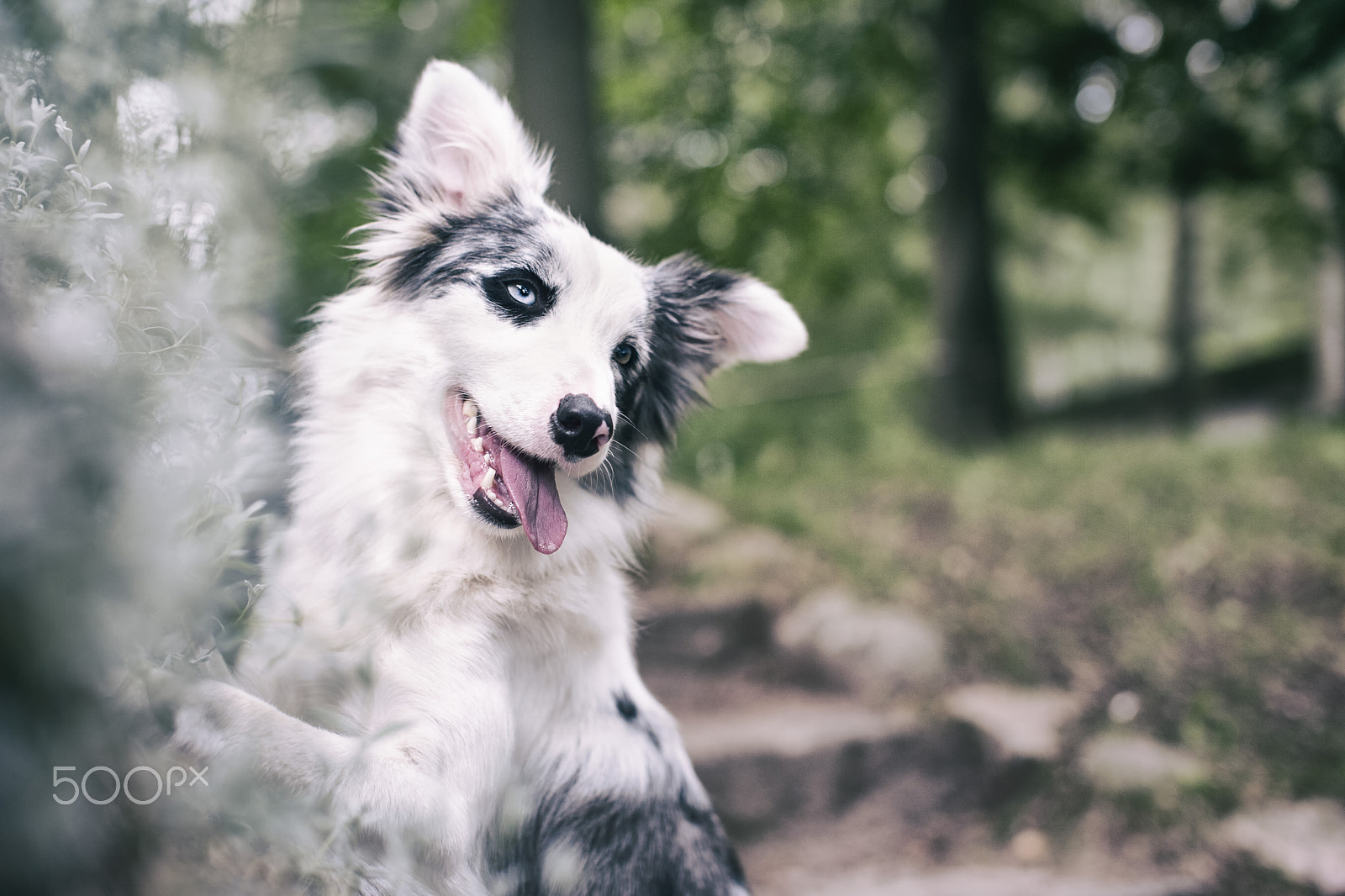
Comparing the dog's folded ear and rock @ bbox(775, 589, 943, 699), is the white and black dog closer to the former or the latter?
the dog's folded ear

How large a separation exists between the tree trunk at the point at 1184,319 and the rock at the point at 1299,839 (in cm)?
844

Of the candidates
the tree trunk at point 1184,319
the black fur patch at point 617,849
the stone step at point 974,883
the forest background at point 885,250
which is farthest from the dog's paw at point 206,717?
the tree trunk at point 1184,319

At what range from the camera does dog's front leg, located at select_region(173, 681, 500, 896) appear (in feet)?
4.28

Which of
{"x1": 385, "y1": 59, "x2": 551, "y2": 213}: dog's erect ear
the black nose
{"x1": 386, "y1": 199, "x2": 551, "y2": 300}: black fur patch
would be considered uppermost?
{"x1": 385, "y1": 59, "x2": 551, "y2": 213}: dog's erect ear

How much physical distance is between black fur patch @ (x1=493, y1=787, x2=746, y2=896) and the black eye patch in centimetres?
112

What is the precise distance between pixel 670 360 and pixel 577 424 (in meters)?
0.62

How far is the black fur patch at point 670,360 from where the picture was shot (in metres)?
2.11

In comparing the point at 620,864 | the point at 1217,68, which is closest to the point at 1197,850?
the point at 620,864

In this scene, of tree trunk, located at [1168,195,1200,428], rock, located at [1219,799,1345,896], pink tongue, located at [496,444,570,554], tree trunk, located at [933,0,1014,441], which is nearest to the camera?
pink tongue, located at [496,444,570,554]

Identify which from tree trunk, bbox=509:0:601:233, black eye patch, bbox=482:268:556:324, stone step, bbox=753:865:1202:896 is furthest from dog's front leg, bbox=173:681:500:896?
tree trunk, bbox=509:0:601:233

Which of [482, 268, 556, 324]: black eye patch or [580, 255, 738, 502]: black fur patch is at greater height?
[482, 268, 556, 324]: black eye patch

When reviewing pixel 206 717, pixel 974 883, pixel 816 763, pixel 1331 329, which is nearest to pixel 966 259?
pixel 1331 329

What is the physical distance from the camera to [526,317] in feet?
6.22

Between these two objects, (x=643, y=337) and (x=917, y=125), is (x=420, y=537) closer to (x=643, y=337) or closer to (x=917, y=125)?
(x=643, y=337)
